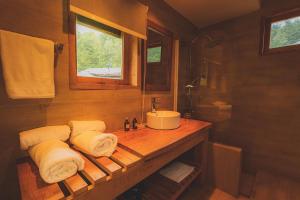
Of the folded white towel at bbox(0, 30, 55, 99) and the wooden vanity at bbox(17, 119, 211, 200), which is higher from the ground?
the folded white towel at bbox(0, 30, 55, 99)

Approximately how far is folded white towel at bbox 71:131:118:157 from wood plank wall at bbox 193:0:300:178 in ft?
5.59

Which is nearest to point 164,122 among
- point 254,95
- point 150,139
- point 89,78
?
point 150,139

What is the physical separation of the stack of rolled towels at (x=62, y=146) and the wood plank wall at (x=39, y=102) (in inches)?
4.0

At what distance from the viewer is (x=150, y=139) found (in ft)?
3.93

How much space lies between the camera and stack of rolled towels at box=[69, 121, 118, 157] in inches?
34.3

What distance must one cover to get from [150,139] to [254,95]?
170 cm

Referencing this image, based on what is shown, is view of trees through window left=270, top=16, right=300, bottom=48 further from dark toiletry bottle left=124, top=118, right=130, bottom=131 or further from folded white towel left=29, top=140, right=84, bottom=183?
folded white towel left=29, top=140, right=84, bottom=183

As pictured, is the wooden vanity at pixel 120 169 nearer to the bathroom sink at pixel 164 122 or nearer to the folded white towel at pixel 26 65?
the bathroom sink at pixel 164 122

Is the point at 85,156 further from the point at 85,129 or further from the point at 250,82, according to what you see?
the point at 250,82

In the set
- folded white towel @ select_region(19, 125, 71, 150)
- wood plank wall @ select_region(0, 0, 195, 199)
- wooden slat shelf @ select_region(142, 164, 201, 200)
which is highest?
wood plank wall @ select_region(0, 0, 195, 199)

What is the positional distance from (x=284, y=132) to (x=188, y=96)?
127cm

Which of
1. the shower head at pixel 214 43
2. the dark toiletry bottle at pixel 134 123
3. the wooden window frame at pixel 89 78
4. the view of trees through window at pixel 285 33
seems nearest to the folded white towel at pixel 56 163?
the wooden window frame at pixel 89 78

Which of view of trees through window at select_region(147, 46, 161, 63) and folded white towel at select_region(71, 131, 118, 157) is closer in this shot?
folded white towel at select_region(71, 131, 118, 157)

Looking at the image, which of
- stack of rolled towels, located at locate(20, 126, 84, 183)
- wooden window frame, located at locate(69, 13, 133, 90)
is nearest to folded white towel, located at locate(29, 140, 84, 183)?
stack of rolled towels, located at locate(20, 126, 84, 183)
